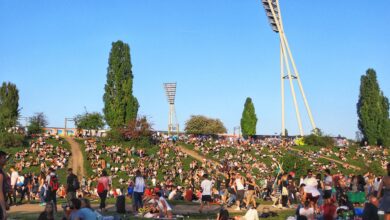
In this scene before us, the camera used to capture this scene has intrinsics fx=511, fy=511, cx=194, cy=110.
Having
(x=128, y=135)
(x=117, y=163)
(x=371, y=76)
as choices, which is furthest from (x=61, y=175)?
(x=371, y=76)

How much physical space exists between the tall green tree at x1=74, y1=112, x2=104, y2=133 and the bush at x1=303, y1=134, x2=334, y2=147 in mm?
27349

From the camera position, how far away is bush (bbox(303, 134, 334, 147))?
65.1m

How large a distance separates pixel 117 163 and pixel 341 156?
1032 inches

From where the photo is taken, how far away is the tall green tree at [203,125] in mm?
106562

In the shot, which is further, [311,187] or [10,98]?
[10,98]

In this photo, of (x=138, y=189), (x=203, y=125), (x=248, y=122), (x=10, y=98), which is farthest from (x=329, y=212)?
(x=203, y=125)

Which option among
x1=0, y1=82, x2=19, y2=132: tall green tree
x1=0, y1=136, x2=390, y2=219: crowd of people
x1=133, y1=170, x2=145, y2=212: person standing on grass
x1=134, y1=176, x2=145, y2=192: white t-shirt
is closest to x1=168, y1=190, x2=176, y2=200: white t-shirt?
x1=0, y1=136, x2=390, y2=219: crowd of people

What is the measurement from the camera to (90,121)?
68.3 m

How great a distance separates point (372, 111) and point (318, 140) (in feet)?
41.0

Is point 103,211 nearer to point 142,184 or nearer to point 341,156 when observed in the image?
point 142,184

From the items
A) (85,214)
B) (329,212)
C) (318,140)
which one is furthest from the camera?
(318,140)

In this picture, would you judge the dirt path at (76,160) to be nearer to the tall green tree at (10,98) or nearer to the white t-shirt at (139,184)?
the tall green tree at (10,98)

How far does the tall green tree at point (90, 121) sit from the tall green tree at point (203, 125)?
128ft

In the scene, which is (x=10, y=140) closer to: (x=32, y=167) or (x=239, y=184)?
(x=32, y=167)
